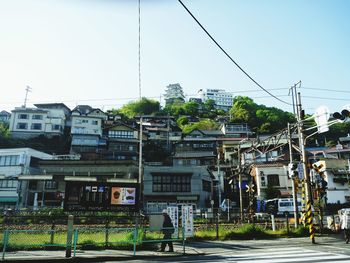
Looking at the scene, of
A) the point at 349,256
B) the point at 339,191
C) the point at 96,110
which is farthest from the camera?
the point at 96,110

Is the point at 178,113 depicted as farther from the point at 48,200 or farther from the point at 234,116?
the point at 48,200

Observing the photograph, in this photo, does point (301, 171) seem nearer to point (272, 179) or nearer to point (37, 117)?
point (272, 179)

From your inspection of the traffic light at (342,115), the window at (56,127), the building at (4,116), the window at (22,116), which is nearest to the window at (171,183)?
the traffic light at (342,115)

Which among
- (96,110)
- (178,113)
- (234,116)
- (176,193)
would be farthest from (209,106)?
(176,193)

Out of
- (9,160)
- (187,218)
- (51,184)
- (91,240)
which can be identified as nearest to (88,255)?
(91,240)

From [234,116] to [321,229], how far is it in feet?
229

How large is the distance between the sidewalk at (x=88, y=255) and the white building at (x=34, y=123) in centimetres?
5742

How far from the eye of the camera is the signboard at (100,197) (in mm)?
17734

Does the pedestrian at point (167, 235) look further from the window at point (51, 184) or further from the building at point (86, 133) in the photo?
the building at point (86, 133)

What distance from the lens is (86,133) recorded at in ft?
205

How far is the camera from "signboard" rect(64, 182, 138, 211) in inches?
698

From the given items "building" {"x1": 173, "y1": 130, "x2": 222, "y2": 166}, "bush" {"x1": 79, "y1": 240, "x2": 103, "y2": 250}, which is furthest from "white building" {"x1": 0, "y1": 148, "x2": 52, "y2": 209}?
"bush" {"x1": 79, "y1": 240, "x2": 103, "y2": 250}

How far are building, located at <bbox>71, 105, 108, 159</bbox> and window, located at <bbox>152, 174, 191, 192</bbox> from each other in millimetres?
23866

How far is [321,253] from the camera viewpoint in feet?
35.7
